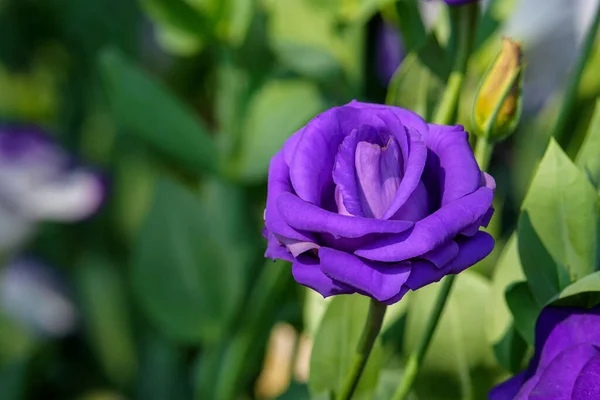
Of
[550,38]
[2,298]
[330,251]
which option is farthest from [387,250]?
[2,298]

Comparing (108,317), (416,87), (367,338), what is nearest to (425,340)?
(367,338)

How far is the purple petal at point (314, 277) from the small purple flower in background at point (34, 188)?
0.48 meters

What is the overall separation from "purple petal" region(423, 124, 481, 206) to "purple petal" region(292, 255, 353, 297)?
4cm

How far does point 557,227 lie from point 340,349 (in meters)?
0.10

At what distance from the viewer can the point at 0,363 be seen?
66cm

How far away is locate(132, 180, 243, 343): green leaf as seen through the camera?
539 millimetres

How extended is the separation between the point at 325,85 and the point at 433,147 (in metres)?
0.29

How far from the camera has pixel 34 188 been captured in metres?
0.69

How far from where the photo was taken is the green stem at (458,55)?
1.03 feet

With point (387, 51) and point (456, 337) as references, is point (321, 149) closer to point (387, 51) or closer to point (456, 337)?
point (456, 337)

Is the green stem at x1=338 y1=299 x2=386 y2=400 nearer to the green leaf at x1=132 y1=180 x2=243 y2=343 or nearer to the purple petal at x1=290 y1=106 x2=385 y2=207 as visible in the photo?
the purple petal at x1=290 y1=106 x2=385 y2=207

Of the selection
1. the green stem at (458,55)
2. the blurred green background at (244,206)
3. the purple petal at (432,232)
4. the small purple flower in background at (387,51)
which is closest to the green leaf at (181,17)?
the blurred green background at (244,206)

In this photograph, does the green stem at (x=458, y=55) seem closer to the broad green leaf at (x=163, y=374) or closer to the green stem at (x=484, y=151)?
the green stem at (x=484, y=151)

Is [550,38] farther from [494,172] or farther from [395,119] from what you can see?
[395,119]
